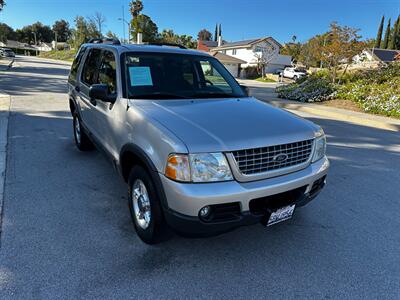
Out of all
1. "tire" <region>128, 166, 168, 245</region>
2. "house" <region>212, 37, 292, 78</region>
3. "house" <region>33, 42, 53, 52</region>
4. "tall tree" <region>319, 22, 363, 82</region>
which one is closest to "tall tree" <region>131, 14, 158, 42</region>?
"house" <region>212, 37, 292, 78</region>

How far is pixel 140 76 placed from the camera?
129 inches

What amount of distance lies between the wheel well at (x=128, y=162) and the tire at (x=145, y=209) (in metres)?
0.06

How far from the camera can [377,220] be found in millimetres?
3535

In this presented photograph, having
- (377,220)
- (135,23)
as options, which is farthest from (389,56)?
(377,220)

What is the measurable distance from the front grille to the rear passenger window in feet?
9.13

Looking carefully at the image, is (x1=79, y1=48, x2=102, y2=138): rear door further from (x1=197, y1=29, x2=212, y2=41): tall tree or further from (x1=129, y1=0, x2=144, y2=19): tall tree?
(x1=197, y1=29, x2=212, y2=41): tall tree

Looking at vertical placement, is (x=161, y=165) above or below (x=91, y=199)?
above

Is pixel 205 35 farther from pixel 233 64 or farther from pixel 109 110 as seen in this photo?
pixel 109 110

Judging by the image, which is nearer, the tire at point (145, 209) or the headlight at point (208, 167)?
the headlight at point (208, 167)

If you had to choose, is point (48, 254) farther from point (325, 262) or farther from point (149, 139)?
point (325, 262)

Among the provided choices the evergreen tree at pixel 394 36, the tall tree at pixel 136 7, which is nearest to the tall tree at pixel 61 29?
the tall tree at pixel 136 7

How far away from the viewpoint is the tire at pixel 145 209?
2527 millimetres

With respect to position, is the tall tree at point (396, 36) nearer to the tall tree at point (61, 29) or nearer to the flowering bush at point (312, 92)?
the flowering bush at point (312, 92)

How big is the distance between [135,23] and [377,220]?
2342 inches
